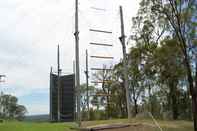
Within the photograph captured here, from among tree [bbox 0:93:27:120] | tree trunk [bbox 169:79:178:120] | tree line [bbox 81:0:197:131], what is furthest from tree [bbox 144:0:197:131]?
tree [bbox 0:93:27:120]

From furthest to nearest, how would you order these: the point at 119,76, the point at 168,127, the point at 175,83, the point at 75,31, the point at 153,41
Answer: the point at 119,76
the point at 175,83
the point at 153,41
the point at 75,31
the point at 168,127

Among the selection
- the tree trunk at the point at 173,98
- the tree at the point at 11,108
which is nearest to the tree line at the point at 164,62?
the tree trunk at the point at 173,98

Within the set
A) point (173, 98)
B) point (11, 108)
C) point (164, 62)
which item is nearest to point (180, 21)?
point (164, 62)

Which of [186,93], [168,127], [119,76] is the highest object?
[119,76]

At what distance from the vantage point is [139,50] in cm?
2439

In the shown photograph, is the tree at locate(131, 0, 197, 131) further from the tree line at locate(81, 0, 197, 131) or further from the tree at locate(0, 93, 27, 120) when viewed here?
the tree at locate(0, 93, 27, 120)

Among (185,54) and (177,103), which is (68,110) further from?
(177,103)

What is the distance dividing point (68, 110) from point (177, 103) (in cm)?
1305

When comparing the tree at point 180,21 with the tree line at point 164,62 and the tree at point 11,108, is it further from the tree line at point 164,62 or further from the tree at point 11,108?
the tree at point 11,108

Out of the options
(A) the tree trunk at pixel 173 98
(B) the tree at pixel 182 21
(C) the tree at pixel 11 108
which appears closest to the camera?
(B) the tree at pixel 182 21

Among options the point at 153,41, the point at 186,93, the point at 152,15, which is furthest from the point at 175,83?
the point at 152,15

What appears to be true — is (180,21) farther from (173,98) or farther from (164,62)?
(173,98)

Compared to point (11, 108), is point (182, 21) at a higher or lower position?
higher

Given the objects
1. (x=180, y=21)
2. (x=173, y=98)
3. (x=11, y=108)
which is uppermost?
(x=180, y=21)
